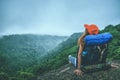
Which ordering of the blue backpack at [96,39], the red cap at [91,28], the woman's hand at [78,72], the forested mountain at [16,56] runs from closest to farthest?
the blue backpack at [96,39], the red cap at [91,28], the woman's hand at [78,72], the forested mountain at [16,56]

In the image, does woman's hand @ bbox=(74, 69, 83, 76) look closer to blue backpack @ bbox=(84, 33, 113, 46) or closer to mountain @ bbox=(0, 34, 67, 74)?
blue backpack @ bbox=(84, 33, 113, 46)

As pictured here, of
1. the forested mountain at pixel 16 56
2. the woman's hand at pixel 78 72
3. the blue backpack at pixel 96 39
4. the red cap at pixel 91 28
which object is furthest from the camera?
the forested mountain at pixel 16 56

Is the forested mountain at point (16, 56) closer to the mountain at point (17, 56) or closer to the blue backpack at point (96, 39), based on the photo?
the mountain at point (17, 56)

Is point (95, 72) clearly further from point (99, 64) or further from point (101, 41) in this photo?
point (101, 41)

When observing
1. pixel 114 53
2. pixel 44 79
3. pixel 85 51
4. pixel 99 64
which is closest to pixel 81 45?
pixel 85 51

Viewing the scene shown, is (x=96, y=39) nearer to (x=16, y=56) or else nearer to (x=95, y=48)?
(x=95, y=48)

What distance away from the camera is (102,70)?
29.0 feet

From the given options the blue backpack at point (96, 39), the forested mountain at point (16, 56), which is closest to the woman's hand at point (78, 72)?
the blue backpack at point (96, 39)

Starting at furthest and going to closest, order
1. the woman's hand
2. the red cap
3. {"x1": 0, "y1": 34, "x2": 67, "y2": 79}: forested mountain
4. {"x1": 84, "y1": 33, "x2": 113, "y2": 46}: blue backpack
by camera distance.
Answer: {"x1": 0, "y1": 34, "x2": 67, "y2": 79}: forested mountain → the woman's hand → the red cap → {"x1": 84, "y1": 33, "x2": 113, "y2": 46}: blue backpack

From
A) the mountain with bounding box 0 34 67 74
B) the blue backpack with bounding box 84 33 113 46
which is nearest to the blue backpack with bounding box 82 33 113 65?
the blue backpack with bounding box 84 33 113 46

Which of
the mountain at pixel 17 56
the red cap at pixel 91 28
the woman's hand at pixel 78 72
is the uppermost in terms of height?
the red cap at pixel 91 28

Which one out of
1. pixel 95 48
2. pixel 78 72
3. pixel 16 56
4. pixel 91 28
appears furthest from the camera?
pixel 16 56

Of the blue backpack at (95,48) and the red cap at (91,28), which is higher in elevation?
the red cap at (91,28)

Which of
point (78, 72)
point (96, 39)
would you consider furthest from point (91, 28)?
point (78, 72)
